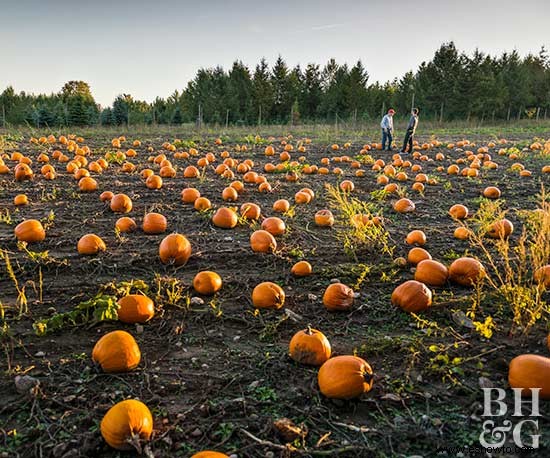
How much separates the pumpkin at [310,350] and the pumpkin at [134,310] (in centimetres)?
114

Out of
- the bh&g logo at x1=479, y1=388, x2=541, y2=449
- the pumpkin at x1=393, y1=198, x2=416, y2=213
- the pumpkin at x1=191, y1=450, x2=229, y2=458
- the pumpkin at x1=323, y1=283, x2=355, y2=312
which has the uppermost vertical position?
the pumpkin at x1=393, y1=198, x2=416, y2=213

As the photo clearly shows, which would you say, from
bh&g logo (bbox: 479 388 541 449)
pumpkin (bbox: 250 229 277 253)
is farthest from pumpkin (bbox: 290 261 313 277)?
bh&g logo (bbox: 479 388 541 449)

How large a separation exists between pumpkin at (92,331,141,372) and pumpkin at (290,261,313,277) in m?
1.81

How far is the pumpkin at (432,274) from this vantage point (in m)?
3.83

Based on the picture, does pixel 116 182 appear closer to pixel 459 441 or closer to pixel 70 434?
pixel 70 434

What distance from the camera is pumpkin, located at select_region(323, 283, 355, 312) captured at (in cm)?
347

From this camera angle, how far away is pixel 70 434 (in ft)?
7.13

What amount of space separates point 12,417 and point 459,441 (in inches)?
89.2

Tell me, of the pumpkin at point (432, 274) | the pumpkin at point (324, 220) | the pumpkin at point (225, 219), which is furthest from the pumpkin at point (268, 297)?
the pumpkin at point (324, 220)

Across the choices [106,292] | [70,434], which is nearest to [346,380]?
[70,434]

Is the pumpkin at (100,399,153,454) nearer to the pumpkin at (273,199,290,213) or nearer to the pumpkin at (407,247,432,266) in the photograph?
the pumpkin at (407,247,432,266)

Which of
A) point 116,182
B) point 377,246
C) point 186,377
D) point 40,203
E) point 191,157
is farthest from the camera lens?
point 191,157

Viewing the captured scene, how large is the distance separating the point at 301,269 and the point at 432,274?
1.16 m

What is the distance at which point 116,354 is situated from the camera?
2.64 meters
